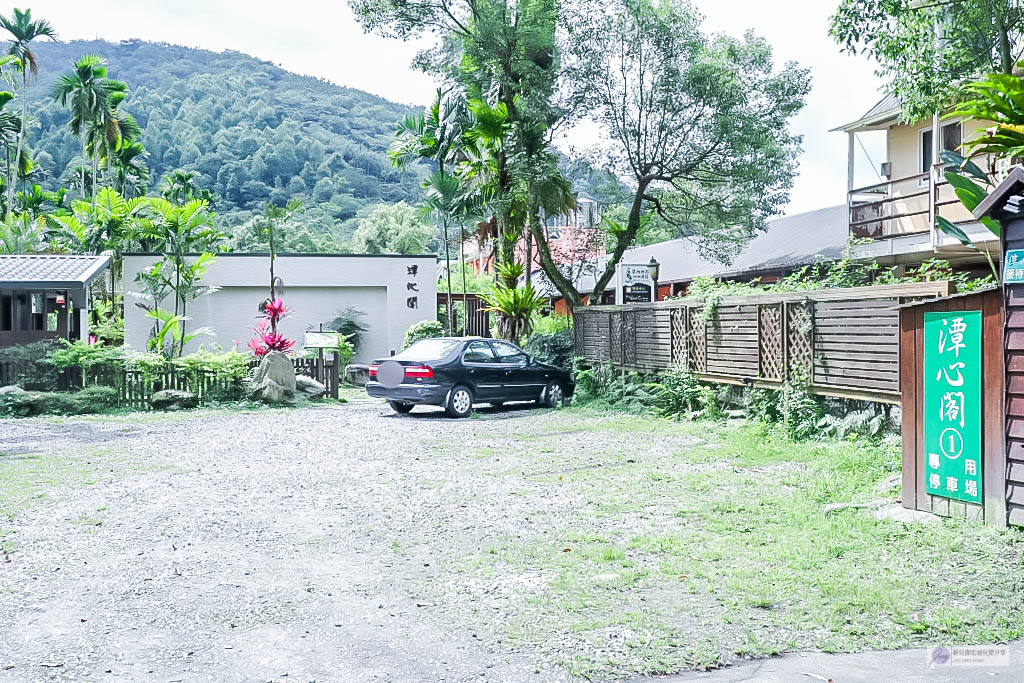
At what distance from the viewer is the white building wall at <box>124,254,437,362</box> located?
26797 mm

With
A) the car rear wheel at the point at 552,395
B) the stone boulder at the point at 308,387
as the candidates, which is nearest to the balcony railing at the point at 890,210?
the car rear wheel at the point at 552,395

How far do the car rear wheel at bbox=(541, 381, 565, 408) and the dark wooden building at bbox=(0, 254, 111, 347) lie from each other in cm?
1005

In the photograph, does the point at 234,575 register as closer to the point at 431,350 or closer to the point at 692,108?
the point at 431,350

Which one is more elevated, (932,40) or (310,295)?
(932,40)

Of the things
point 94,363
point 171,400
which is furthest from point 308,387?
point 94,363

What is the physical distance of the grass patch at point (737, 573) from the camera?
4391 millimetres

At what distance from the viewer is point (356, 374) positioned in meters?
24.0

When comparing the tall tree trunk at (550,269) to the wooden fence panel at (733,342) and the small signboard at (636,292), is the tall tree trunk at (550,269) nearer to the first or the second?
the small signboard at (636,292)

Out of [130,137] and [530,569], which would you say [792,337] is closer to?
[530,569]

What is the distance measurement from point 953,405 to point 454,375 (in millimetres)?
10019

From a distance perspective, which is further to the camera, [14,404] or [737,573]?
[14,404]

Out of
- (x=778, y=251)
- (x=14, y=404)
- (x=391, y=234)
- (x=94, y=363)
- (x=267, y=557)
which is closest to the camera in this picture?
(x=267, y=557)

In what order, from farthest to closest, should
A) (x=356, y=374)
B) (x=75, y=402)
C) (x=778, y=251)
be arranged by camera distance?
1. (x=778, y=251)
2. (x=356, y=374)
3. (x=75, y=402)

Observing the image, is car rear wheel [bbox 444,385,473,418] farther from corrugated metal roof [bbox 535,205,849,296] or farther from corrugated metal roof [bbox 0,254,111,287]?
corrugated metal roof [bbox 0,254,111,287]
